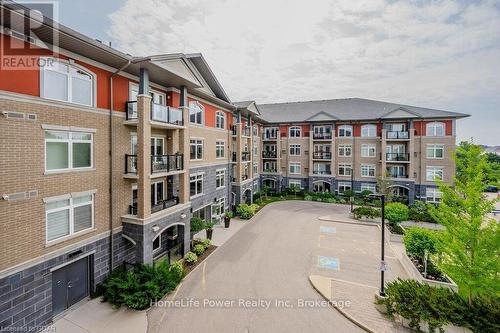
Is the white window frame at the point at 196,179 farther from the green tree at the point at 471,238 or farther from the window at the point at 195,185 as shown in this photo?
the green tree at the point at 471,238

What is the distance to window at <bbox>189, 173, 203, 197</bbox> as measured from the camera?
53.5 feet

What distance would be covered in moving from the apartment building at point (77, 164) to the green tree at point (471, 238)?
1277 cm

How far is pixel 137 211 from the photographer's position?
10.9 m

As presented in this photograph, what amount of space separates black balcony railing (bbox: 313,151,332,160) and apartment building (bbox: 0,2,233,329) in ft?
73.5

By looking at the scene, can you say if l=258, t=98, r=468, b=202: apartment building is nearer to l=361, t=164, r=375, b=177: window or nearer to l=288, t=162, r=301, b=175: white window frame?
l=288, t=162, r=301, b=175: white window frame

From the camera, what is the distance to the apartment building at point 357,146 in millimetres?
26203

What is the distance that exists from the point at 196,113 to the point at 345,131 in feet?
71.6

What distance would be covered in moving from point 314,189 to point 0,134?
30.9 m

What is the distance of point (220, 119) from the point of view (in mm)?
20312

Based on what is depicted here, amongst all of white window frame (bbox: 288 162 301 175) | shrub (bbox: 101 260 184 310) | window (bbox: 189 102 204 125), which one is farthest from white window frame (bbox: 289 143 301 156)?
shrub (bbox: 101 260 184 310)

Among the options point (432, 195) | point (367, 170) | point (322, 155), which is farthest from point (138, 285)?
point (432, 195)

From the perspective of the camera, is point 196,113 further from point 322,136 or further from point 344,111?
point 344,111

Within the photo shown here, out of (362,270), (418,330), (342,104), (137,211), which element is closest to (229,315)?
(137,211)

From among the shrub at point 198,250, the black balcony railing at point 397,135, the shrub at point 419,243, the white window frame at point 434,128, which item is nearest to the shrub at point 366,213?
the shrub at point 419,243
